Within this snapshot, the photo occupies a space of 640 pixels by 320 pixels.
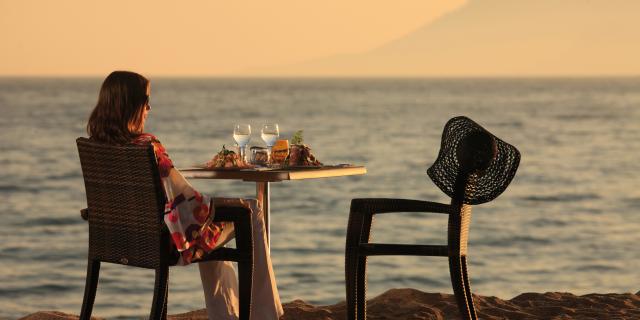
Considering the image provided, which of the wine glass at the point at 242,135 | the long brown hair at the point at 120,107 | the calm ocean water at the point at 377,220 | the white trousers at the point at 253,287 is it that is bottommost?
the calm ocean water at the point at 377,220

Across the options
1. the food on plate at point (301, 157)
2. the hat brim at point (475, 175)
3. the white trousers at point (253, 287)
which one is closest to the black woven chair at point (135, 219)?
the white trousers at point (253, 287)

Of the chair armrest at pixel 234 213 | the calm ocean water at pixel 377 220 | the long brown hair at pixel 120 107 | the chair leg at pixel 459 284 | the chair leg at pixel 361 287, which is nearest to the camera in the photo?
the long brown hair at pixel 120 107

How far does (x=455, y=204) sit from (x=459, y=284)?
0.33 m

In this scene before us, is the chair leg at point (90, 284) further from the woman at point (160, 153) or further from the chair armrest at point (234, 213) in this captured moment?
the chair armrest at point (234, 213)

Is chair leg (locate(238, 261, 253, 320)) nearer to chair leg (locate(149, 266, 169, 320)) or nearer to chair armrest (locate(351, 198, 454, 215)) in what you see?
chair leg (locate(149, 266, 169, 320))

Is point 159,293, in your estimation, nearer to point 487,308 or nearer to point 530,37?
point 487,308

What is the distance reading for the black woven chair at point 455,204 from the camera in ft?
16.8

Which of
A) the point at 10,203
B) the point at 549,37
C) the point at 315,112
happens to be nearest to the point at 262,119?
the point at 315,112

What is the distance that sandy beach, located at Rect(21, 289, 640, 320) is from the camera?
6223 mm

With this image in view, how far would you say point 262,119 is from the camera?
4697 cm

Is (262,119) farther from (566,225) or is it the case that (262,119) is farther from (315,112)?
(566,225)

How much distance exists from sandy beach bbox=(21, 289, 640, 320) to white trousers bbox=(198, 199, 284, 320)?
86 centimetres

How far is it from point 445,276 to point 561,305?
307 inches

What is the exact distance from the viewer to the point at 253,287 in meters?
5.30
